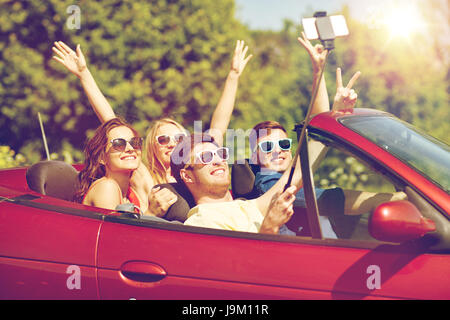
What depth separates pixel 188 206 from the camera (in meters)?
3.01

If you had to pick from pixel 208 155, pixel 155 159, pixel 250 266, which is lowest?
pixel 250 266

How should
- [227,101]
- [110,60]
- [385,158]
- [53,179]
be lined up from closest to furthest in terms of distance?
[385,158] < [53,179] < [227,101] < [110,60]

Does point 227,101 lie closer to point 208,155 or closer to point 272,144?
point 272,144

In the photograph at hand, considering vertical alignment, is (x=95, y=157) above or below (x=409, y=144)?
above

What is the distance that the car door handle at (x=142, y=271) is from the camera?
223 centimetres

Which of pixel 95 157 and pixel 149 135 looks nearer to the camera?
pixel 95 157

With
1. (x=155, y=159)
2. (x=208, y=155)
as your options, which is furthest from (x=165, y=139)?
(x=208, y=155)

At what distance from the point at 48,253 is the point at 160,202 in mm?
632

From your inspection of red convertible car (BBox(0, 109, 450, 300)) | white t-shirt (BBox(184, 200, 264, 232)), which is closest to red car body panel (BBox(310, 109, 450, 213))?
red convertible car (BBox(0, 109, 450, 300))

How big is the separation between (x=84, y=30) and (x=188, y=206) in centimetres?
969

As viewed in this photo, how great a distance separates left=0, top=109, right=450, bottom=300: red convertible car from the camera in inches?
78.5

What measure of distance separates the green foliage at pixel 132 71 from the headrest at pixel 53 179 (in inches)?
294

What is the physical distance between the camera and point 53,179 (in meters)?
3.30

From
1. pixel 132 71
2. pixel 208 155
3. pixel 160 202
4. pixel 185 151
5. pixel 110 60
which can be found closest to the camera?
pixel 160 202
